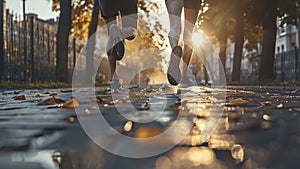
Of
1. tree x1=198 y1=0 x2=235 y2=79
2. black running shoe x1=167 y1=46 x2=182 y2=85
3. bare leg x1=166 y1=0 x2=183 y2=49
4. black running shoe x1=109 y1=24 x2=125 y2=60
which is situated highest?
tree x1=198 y1=0 x2=235 y2=79

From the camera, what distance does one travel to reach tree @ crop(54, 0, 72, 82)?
→ 17.1m

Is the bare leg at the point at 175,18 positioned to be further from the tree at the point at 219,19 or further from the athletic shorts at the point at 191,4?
the tree at the point at 219,19

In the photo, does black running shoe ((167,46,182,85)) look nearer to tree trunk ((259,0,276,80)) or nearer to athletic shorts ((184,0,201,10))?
athletic shorts ((184,0,201,10))

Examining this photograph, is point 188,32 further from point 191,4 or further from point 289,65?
point 289,65

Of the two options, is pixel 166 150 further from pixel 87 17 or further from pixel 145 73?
pixel 145 73

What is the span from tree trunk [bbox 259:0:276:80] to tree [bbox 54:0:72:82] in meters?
7.23

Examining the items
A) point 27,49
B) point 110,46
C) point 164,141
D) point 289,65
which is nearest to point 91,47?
point 27,49

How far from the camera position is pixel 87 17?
86.3 ft

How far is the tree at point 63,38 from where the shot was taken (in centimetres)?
1709

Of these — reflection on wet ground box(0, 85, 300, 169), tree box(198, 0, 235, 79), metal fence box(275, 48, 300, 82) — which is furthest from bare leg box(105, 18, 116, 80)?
metal fence box(275, 48, 300, 82)

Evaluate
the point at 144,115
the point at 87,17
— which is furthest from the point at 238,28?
the point at 144,115

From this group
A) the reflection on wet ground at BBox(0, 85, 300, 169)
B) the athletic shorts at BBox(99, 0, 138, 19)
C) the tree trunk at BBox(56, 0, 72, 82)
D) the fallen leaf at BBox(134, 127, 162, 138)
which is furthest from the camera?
the tree trunk at BBox(56, 0, 72, 82)

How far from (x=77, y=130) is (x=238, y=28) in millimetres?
20854

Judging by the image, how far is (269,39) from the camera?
58.8 ft
